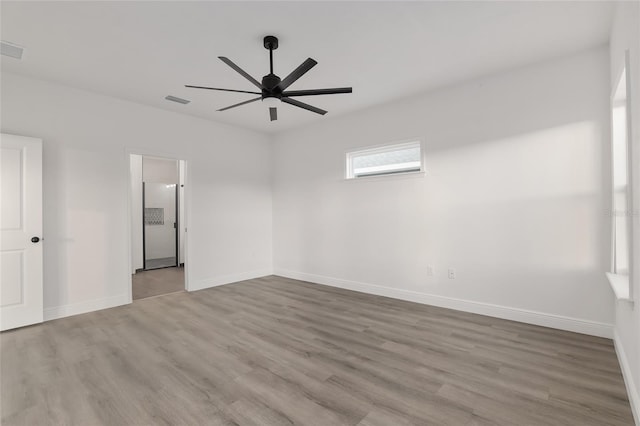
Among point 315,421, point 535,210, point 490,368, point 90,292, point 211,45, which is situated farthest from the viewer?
point 90,292

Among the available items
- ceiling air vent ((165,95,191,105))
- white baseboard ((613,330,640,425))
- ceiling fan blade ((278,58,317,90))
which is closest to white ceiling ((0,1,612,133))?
ceiling air vent ((165,95,191,105))

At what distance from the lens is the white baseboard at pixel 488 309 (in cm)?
296

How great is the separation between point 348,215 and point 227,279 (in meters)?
2.55

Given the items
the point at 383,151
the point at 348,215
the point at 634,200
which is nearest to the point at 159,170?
the point at 348,215

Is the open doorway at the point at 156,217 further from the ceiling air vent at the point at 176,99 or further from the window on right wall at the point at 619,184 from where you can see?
the window on right wall at the point at 619,184

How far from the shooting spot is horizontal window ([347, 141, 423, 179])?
4312 millimetres

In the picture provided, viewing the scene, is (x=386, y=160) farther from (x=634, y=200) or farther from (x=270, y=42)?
(x=634, y=200)

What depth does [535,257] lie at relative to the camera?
3.26 meters

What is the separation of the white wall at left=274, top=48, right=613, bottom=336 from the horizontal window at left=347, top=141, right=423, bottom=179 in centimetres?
14

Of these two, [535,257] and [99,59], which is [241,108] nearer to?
[99,59]

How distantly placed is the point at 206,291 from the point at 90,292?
1546 mm

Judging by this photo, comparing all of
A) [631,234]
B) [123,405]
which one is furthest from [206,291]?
[631,234]

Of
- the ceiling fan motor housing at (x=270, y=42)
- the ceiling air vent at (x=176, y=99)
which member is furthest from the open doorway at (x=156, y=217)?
the ceiling fan motor housing at (x=270, y=42)

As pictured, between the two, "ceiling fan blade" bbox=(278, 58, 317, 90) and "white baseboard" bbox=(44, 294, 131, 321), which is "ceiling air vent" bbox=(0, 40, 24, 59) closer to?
"ceiling fan blade" bbox=(278, 58, 317, 90)
